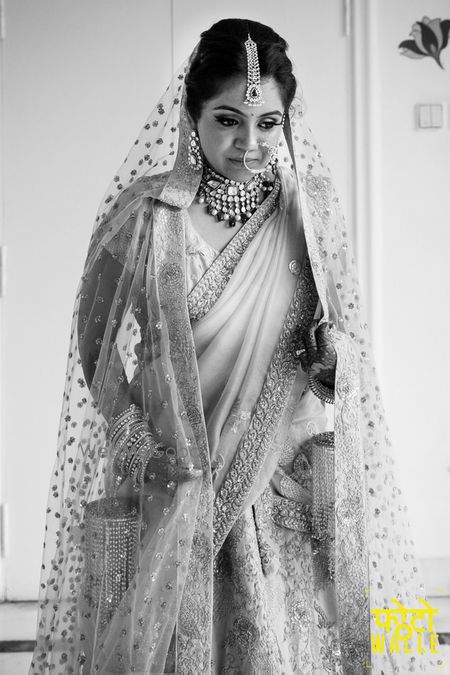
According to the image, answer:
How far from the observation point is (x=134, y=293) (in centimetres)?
127

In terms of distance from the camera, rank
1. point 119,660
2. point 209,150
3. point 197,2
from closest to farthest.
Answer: point 119,660, point 209,150, point 197,2

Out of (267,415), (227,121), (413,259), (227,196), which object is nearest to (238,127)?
(227,121)

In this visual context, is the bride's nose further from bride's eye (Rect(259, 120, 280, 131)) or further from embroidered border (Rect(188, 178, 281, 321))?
embroidered border (Rect(188, 178, 281, 321))

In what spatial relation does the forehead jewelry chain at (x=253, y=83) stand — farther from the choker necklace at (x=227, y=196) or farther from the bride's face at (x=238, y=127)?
the choker necklace at (x=227, y=196)

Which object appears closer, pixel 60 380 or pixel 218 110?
pixel 218 110

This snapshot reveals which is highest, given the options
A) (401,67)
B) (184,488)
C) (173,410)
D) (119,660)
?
(401,67)

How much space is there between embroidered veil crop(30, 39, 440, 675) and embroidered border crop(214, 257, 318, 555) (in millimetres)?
12

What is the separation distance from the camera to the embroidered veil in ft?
3.84

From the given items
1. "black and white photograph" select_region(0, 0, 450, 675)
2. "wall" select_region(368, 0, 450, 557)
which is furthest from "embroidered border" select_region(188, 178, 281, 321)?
"wall" select_region(368, 0, 450, 557)

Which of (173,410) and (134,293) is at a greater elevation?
(134,293)

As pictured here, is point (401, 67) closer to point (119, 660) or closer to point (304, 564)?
point (304, 564)

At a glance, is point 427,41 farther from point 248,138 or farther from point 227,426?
point 227,426

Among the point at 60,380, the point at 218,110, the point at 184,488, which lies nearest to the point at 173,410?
the point at 184,488

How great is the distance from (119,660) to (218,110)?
2.67ft
